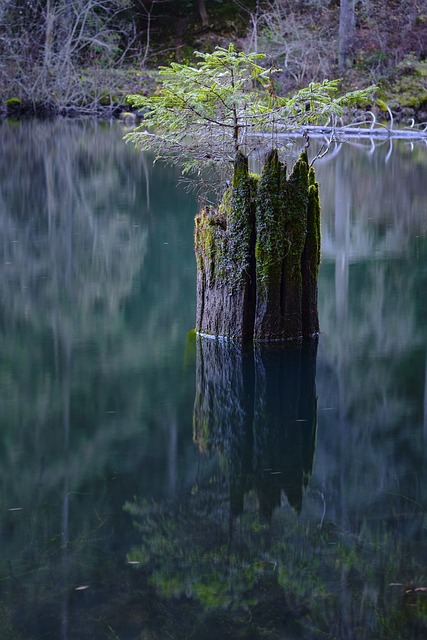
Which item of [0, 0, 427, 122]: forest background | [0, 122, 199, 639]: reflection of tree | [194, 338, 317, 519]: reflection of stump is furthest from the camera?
[0, 0, 427, 122]: forest background

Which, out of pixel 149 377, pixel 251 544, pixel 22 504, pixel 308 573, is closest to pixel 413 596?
pixel 308 573

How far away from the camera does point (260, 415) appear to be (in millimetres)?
7805

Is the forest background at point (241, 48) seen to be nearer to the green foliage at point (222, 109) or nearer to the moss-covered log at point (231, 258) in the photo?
the green foliage at point (222, 109)

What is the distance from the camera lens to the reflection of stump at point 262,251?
29.0 ft

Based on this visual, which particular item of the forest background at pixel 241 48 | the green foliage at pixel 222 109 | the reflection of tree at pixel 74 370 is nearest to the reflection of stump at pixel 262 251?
the green foliage at pixel 222 109

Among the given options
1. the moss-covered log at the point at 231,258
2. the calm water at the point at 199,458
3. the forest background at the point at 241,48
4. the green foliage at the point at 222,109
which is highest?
the forest background at the point at 241,48

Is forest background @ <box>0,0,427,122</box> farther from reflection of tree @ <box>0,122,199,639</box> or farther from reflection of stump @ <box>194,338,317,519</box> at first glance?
reflection of stump @ <box>194,338,317,519</box>

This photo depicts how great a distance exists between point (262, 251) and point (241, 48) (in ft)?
123

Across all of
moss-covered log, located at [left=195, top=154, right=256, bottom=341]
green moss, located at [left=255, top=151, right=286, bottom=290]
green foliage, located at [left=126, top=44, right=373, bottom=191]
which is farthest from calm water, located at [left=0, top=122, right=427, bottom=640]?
green foliage, located at [left=126, top=44, right=373, bottom=191]

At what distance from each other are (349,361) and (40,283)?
4926 mm

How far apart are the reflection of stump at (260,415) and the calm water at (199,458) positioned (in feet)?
0.07

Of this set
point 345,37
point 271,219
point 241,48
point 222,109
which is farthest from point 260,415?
point 241,48

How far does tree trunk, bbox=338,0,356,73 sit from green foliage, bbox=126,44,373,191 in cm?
3106

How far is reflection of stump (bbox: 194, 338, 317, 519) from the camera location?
644cm
